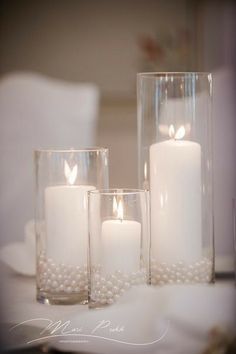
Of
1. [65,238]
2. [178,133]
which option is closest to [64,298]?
[65,238]

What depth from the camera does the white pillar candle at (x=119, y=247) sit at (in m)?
0.52

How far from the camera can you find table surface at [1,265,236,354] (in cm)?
49

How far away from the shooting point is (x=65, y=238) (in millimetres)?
550

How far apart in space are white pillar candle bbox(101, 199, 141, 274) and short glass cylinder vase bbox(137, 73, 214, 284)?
0.12 feet

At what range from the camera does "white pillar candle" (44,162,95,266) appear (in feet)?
1.80

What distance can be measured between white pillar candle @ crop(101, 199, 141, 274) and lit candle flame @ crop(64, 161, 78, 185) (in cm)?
6

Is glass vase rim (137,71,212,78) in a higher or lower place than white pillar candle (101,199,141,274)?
higher

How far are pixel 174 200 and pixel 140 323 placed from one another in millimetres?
100

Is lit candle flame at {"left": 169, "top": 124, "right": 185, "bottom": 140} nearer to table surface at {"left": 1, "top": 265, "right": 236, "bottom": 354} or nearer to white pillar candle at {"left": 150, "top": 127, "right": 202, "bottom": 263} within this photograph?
white pillar candle at {"left": 150, "top": 127, "right": 202, "bottom": 263}

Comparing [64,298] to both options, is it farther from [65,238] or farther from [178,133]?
[178,133]

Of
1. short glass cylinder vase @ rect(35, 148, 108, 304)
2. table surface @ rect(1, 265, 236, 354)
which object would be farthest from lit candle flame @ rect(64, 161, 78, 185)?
table surface @ rect(1, 265, 236, 354)

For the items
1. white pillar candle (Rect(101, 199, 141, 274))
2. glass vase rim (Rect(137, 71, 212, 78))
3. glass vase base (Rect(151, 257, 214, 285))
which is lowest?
glass vase base (Rect(151, 257, 214, 285))

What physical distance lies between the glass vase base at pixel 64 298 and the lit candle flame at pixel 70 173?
9 centimetres

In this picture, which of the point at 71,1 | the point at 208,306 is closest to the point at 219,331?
the point at 208,306
